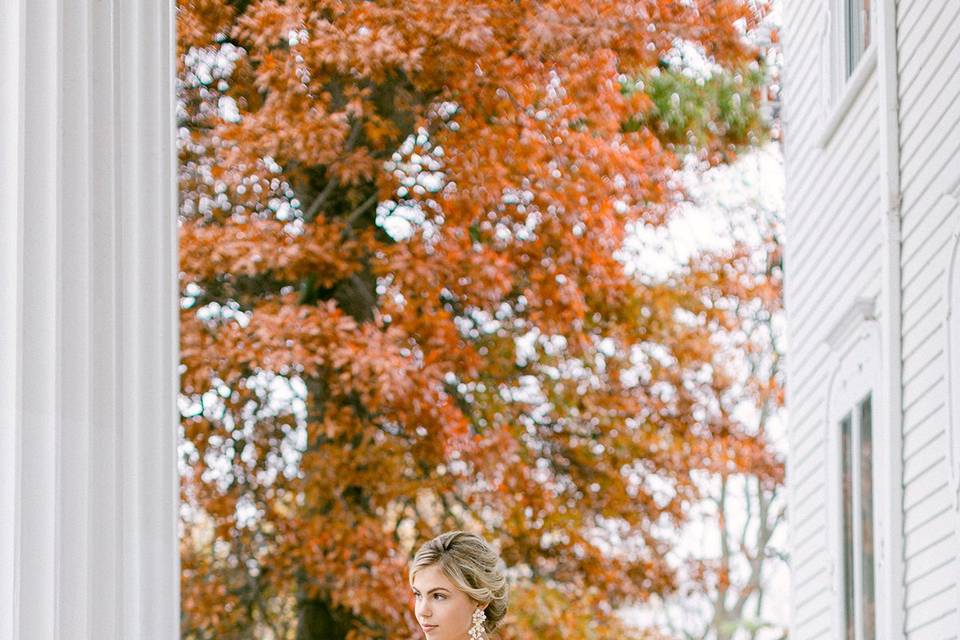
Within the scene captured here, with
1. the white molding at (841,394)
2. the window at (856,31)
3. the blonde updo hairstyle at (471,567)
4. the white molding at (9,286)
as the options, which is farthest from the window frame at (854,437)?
the white molding at (9,286)

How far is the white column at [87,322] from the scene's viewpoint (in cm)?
230

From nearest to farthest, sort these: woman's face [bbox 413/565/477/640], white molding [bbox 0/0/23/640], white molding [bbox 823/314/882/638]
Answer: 1. white molding [bbox 0/0/23/640]
2. woman's face [bbox 413/565/477/640]
3. white molding [bbox 823/314/882/638]

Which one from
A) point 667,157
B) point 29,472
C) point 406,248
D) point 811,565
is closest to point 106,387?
point 29,472

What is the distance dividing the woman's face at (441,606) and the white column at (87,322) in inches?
62.8

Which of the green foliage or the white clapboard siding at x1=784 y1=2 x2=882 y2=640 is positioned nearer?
the white clapboard siding at x1=784 y1=2 x2=882 y2=640

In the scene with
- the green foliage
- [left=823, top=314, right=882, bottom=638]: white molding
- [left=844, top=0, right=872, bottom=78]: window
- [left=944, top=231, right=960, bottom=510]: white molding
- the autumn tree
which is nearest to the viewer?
[left=944, top=231, right=960, bottom=510]: white molding


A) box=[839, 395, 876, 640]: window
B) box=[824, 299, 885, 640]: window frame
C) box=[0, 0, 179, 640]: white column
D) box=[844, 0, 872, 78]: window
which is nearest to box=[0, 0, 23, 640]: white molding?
box=[0, 0, 179, 640]: white column

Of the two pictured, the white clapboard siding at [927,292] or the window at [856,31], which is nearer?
the white clapboard siding at [927,292]

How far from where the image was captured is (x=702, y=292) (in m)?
12.8

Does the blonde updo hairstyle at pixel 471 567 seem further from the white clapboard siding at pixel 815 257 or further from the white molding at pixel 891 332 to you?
the white clapboard siding at pixel 815 257

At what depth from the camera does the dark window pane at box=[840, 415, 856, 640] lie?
7223 millimetres

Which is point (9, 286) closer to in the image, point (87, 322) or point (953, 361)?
point (87, 322)

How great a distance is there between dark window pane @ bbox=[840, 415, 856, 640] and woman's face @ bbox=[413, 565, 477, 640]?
3.47m

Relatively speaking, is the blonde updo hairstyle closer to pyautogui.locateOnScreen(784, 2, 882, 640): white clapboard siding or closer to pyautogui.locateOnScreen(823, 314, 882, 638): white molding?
pyautogui.locateOnScreen(823, 314, 882, 638): white molding
